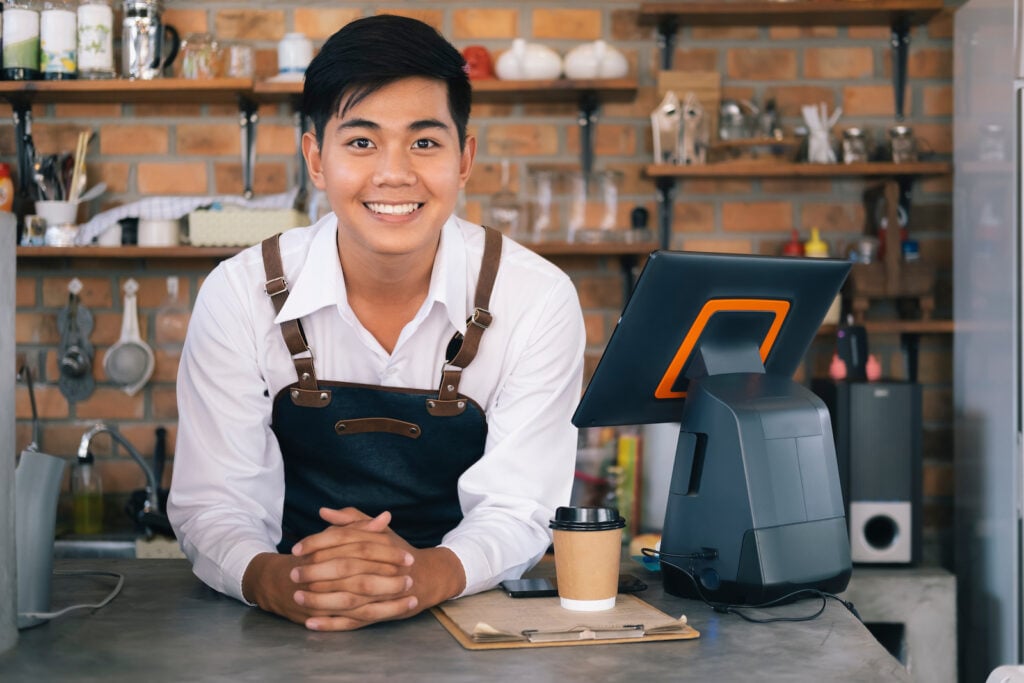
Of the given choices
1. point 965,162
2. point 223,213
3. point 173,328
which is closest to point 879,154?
point 965,162

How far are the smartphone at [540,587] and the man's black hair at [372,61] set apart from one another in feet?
2.03

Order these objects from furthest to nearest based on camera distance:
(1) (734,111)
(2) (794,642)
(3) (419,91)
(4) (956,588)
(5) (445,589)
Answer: (1) (734,111) < (4) (956,588) < (3) (419,91) < (5) (445,589) < (2) (794,642)

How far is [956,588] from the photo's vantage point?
281cm

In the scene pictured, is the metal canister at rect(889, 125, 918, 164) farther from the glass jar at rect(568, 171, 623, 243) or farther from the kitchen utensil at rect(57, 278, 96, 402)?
the kitchen utensil at rect(57, 278, 96, 402)

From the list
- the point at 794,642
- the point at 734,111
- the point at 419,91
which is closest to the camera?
the point at 794,642

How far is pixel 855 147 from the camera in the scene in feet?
9.95

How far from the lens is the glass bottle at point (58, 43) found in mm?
2977

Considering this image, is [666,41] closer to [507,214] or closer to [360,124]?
[507,214]

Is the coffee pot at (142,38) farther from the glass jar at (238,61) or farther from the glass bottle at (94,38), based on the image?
the glass jar at (238,61)

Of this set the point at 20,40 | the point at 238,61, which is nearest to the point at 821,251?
the point at 238,61

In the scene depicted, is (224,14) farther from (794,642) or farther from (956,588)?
(794,642)

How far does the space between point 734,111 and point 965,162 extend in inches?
22.4

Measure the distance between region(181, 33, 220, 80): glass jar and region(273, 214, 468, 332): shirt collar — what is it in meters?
1.51

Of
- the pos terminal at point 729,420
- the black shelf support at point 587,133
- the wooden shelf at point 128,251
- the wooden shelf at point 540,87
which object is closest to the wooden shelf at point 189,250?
the wooden shelf at point 128,251
